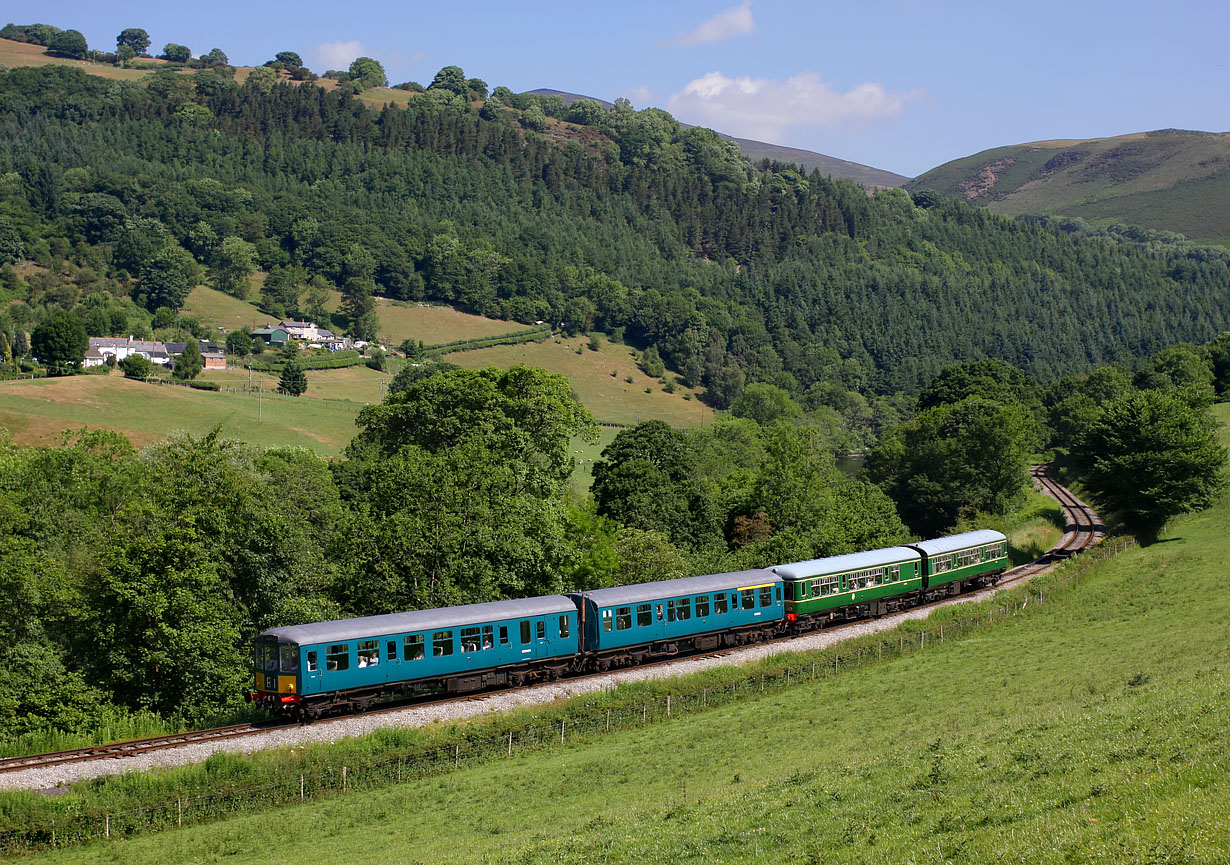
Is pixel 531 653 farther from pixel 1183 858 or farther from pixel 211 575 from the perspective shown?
pixel 1183 858

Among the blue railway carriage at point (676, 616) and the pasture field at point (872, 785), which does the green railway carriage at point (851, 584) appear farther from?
the pasture field at point (872, 785)

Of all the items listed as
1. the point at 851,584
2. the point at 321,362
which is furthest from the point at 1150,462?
the point at 321,362

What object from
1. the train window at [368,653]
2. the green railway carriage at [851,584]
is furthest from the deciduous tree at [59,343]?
the train window at [368,653]

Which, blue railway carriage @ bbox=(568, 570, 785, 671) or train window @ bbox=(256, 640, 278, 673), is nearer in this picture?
train window @ bbox=(256, 640, 278, 673)

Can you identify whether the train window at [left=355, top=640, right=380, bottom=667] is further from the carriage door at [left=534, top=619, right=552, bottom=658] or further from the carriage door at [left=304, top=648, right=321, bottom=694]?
the carriage door at [left=534, top=619, right=552, bottom=658]

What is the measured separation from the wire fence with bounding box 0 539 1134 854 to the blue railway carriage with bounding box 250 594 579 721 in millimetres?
3856

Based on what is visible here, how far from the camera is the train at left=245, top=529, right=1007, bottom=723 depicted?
32.3m

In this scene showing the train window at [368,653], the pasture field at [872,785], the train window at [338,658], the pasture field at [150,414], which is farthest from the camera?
the pasture field at [150,414]

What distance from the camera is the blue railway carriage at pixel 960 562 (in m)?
55.6

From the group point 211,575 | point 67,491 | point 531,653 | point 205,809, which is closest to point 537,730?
point 531,653

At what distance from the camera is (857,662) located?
41156 mm

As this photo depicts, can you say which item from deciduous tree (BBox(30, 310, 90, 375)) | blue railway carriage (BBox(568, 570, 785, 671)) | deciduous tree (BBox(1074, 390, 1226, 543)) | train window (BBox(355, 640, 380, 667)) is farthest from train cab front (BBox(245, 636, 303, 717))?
deciduous tree (BBox(30, 310, 90, 375))

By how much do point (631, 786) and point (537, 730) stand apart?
6697 millimetres

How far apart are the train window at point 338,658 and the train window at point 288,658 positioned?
0.94 metres
